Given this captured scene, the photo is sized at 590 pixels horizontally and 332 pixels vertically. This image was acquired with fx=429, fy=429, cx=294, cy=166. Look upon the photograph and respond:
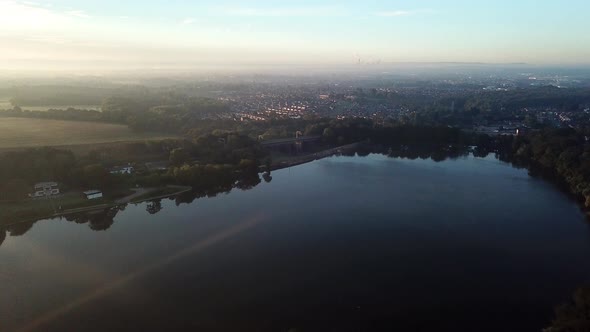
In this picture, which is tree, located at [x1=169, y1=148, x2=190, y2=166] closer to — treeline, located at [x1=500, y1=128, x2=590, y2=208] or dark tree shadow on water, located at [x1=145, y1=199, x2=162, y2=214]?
dark tree shadow on water, located at [x1=145, y1=199, x2=162, y2=214]

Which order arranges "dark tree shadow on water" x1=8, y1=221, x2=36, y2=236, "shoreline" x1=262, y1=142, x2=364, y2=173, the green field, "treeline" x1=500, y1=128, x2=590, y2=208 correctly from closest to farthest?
"dark tree shadow on water" x1=8, y1=221, x2=36, y2=236, "treeline" x1=500, y1=128, x2=590, y2=208, the green field, "shoreline" x1=262, y1=142, x2=364, y2=173

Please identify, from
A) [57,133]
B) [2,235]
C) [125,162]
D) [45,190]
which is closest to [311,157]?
[125,162]

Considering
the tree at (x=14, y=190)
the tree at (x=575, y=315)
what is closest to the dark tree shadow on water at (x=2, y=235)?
the tree at (x=14, y=190)

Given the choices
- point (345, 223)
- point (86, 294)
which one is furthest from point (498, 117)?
point (86, 294)

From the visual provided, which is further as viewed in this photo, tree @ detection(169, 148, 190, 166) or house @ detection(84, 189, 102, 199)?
tree @ detection(169, 148, 190, 166)

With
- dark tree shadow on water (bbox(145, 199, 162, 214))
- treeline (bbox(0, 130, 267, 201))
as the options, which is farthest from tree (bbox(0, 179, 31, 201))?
dark tree shadow on water (bbox(145, 199, 162, 214))

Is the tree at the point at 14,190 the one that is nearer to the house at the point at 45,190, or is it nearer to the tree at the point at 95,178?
the house at the point at 45,190

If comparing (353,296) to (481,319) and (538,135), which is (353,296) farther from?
(538,135)
